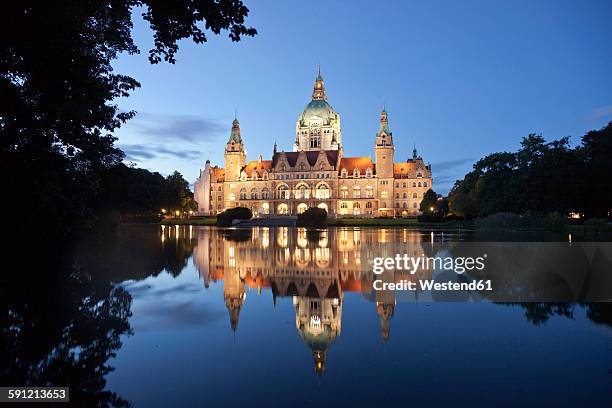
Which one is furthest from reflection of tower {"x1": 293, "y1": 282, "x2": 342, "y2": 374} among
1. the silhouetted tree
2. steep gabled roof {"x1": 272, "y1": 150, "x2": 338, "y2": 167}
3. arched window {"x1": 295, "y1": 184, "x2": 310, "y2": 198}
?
steep gabled roof {"x1": 272, "y1": 150, "x2": 338, "y2": 167}

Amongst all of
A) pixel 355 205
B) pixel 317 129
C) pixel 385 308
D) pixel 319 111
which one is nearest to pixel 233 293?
pixel 385 308

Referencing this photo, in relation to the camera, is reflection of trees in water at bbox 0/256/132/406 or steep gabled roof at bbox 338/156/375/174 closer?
reflection of trees in water at bbox 0/256/132/406

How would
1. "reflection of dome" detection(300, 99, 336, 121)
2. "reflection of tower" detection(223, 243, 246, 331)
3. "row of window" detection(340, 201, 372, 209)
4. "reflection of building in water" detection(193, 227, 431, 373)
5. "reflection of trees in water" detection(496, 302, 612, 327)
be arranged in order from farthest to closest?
"reflection of dome" detection(300, 99, 336, 121) < "row of window" detection(340, 201, 372, 209) < "reflection of tower" detection(223, 243, 246, 331) < "reflection of trees in water" detection(496, 302, 612, 327) < "reflection of building in water" detection(193, 227, 431, 373)

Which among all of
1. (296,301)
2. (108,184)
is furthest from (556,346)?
(108,184)

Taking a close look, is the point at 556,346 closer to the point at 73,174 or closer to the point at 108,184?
the point at 73,174

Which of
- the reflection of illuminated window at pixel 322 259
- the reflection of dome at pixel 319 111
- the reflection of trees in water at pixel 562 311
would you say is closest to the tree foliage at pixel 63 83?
the reflection of trees in water at pixel 562 311

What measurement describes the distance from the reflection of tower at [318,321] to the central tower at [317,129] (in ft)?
367

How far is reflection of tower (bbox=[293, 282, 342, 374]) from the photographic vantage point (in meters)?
6.84

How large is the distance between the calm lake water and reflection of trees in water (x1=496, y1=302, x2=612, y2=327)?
0.04 meters

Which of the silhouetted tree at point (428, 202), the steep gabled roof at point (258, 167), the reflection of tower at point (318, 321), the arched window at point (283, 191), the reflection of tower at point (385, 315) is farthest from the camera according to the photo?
the steep gabled roof at point (258, 167)

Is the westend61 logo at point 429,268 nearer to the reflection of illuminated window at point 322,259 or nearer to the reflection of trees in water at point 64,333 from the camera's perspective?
the reflection of illuminated window at point 322,259

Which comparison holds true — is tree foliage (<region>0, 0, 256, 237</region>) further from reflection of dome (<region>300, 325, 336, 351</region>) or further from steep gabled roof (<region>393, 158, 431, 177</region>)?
steep gabled roof (<region>393, 158, 431, 177</region>)

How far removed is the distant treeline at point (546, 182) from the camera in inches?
1811

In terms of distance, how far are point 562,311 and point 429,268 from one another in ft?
20.8
